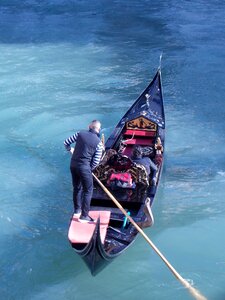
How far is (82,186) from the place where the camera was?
4.60 meters

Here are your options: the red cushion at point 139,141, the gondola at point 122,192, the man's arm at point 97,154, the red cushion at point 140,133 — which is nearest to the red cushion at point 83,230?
the gondola at point 122,192

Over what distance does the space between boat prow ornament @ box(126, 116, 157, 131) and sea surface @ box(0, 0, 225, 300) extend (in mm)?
589

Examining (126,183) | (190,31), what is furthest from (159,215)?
(190,31)

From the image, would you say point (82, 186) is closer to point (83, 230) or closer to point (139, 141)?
point (83, 230)

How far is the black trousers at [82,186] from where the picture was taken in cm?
442

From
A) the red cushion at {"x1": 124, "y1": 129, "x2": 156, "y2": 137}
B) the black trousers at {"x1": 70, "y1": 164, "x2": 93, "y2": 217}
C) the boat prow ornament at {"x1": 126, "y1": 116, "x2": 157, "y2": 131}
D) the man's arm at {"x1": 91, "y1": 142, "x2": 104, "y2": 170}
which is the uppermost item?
the man's arm at {"x1": 91, "y1": 142, "x2": 104, "y2": 170}

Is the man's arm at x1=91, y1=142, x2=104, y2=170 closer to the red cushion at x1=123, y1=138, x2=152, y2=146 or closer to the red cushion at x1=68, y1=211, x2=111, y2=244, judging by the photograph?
the red cushion at x1=68, y1=211, x2=111, y2=244

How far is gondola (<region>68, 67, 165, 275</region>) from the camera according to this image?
432cm

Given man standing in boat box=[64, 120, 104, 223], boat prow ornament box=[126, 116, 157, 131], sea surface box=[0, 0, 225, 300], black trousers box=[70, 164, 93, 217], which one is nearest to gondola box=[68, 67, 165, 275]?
boat prow ornament box=[126, 116, 157, 131]

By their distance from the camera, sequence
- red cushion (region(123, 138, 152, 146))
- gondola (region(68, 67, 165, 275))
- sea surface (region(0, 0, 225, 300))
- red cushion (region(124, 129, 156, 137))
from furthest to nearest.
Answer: red cushion (region(124, 129, 156, 137)) → red cushion (region(123, 138, 152, 146)) → sea surface (region(0, 0, 225, 300)) → gondola (region(68, 67, 165, 275))

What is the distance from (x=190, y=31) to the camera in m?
12.8

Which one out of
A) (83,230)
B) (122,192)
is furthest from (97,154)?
(122,192)

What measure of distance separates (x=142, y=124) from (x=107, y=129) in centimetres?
114

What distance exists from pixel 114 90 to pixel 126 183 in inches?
175
